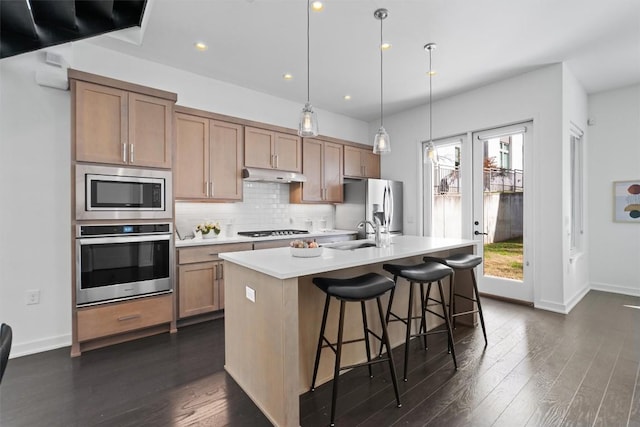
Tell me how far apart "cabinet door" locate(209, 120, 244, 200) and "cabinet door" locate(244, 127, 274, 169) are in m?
0.08

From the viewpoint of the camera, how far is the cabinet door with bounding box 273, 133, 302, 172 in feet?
13.9

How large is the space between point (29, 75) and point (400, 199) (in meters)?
4.92

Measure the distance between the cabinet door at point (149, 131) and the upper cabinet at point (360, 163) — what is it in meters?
2.91

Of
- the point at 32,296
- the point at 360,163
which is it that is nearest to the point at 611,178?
the point at 360,163

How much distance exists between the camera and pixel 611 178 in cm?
442

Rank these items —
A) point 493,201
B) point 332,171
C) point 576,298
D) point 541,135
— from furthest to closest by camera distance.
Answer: point 332,171 < point 493,201 < point 576,298 < point 541,135

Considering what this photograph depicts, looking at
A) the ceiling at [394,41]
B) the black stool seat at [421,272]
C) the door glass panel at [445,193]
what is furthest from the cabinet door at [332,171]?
the black stool seat at [421,272]

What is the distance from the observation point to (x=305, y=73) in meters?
3.81

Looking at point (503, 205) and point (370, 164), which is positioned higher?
point (370, 164)

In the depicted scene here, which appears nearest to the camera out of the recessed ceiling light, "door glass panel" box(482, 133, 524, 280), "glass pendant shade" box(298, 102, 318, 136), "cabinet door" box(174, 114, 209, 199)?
"glass pendant shade" box(298, 102, 318, 136)

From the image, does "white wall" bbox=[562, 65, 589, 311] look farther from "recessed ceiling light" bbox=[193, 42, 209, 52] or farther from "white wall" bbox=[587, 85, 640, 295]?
"recessed ceiling light" bbox=[193, 42, 209, 52]

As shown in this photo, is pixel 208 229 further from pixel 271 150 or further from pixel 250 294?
pixel 250 294

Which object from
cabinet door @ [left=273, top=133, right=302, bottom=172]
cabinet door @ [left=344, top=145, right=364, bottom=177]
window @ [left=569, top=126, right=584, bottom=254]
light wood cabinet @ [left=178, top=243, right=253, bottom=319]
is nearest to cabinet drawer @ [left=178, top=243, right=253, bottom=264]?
light wood cabinet @ [left=178, top=243, right=253, bottom=319]

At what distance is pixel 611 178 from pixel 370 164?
3.60 metres
